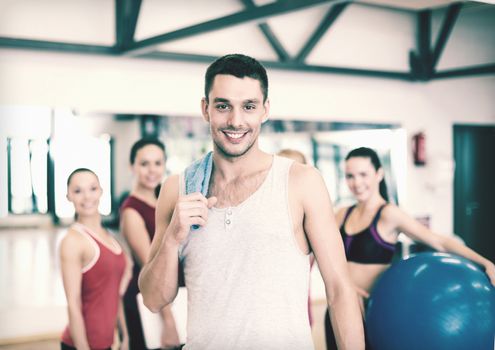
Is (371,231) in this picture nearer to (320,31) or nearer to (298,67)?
(298,67)

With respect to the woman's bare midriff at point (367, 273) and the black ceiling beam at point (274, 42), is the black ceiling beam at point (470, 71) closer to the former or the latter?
the black ceiling beam at point (274, 42)

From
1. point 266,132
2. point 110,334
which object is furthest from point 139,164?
point 266,132

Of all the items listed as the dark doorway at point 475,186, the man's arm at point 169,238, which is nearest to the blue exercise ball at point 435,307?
the man's arm at point 169,238

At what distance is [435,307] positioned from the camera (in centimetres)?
249

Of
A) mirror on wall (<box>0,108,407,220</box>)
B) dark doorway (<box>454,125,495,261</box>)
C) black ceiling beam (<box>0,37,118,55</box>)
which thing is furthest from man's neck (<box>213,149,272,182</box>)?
dark doorway (<box>454,125,495,261</box>)

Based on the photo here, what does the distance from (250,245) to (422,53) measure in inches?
235

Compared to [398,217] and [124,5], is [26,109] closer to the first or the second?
[124,5]

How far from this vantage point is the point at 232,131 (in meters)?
1.53

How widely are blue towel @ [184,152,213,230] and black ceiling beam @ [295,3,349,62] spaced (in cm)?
428

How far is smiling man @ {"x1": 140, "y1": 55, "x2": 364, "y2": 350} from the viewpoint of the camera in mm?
1504

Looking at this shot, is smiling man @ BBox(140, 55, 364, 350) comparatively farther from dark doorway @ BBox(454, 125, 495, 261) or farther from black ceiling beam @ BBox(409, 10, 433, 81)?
dark doorway @ BBox(454, 125, 495, 261)

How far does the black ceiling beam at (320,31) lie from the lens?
19.0 ft

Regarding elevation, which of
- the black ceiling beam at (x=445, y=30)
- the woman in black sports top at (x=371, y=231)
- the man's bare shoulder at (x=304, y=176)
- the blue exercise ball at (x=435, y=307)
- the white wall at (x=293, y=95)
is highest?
the black ceiling beam at (x=445, y=30)

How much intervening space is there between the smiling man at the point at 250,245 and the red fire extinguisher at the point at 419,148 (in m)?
5.37
